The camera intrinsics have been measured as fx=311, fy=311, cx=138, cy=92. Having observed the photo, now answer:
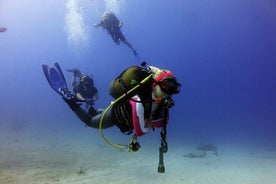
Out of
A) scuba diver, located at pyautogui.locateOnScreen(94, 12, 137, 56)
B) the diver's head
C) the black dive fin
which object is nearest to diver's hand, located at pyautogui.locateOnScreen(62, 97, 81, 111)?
the black dive fin

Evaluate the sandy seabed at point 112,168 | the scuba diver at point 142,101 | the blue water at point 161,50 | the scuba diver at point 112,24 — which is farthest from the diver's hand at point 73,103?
the blue water at point 161,50

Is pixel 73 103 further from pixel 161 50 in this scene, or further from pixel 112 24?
pixel 161 50

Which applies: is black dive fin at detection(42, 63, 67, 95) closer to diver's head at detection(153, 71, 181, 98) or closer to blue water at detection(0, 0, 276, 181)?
diver's head at detection(153, 71, 181, 98)

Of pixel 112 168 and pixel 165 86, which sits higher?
pixel 165 86

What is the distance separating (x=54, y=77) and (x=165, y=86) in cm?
333

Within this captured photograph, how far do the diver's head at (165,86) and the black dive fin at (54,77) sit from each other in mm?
2831

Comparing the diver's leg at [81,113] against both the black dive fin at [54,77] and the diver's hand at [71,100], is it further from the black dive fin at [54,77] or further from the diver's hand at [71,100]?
the black dive fin at [54,77]

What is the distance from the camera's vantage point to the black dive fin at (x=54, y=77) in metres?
7.03

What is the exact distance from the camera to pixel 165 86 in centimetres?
484

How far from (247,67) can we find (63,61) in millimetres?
80703

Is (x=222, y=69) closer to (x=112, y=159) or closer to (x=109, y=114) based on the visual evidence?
(x=112, y=159)

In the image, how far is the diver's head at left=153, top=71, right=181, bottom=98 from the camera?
4.85 meters

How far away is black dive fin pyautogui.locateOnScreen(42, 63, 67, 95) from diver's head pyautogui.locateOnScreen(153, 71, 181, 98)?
111 inches

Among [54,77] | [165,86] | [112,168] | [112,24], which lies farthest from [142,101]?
[112,24]
